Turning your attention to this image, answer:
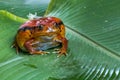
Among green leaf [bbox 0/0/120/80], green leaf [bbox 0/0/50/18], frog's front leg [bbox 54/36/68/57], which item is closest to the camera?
green leaf [bbox 0/0/120/80]

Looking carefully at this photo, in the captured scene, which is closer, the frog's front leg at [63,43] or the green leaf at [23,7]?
the frog's front leg at [63,43]

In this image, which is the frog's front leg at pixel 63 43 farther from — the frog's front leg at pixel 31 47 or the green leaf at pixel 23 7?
the green leaf at pixel 23 7

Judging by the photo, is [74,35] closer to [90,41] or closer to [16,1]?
[90,41]

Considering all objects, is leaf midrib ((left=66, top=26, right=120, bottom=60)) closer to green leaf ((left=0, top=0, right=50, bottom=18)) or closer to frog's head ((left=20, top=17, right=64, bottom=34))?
frog's head ((left=20, top=17, right=64, bottom=34))

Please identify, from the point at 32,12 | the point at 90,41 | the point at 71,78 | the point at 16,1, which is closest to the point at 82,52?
the point at 90,41

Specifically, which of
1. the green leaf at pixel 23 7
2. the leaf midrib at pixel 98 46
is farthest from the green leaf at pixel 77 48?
the green leaf at pixel 23 7

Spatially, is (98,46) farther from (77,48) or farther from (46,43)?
(46,43)

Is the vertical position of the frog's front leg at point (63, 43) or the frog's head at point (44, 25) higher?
the frog's head at point (44, 25)

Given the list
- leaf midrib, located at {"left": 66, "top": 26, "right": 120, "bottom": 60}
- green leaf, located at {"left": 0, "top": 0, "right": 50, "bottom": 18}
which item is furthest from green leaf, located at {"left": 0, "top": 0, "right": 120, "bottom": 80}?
green leaf, located at {"left": 0, "top": 0, "right": 50, "bottom": 18}
